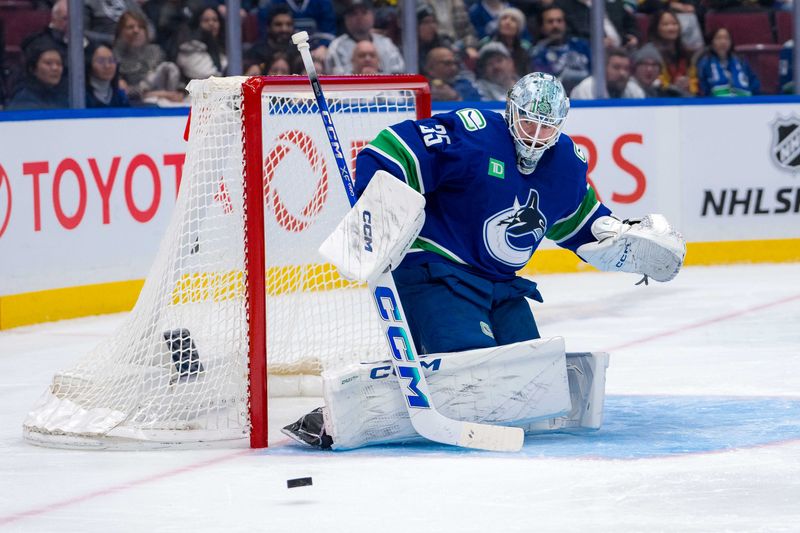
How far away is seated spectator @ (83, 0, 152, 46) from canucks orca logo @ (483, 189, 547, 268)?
318 centimetres

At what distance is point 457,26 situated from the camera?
295 inches

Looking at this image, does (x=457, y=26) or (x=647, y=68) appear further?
(x=647, y=68)

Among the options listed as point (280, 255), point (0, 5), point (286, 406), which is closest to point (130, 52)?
point (0, 5)

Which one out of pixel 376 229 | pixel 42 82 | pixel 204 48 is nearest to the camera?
pixel 376 229

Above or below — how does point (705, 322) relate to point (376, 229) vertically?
below

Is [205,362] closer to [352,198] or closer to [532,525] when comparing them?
[352,198]

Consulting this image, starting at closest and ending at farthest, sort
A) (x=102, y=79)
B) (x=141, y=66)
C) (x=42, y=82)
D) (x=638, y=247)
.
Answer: (x=638, y=247)
(x=42, y=82)
(x=102, y=79)
(x=141, y=66)

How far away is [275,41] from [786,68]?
8.72ft

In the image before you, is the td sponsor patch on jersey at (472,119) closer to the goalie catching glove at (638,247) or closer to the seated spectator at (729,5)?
the goalie catching glove at (638,247)

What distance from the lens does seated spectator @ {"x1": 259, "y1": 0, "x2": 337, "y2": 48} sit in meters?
7.15

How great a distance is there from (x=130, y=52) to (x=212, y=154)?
114 inches

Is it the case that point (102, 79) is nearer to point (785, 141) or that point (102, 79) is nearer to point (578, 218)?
point (578, 218)

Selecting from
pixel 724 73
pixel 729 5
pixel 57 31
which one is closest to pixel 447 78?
pixel 724 73

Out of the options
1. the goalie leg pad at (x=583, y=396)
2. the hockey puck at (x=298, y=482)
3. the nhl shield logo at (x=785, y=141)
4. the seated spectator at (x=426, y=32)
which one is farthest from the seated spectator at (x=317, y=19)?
the hockey puck at (x=298, y=482)
